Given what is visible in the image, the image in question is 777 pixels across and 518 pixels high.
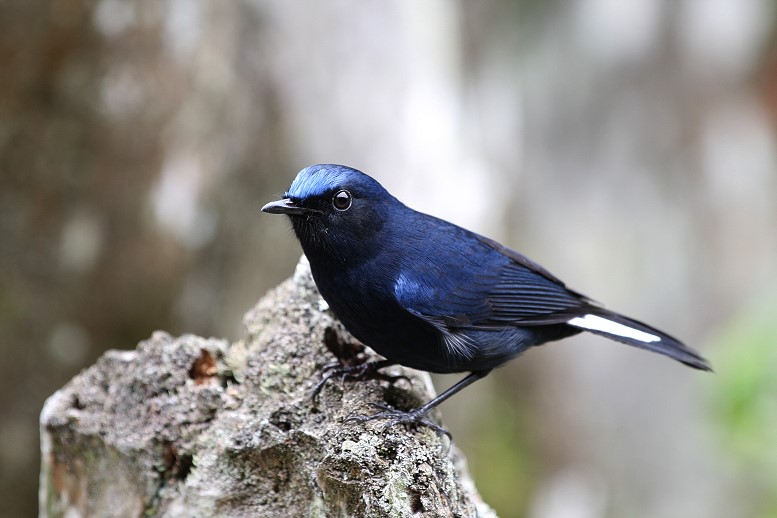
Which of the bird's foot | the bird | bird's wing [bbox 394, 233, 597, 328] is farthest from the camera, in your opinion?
bird's wing [bbox 394, 233, 597, 328]

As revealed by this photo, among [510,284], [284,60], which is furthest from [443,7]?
[510,284]

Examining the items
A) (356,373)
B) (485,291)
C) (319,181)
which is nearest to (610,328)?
(485,291)

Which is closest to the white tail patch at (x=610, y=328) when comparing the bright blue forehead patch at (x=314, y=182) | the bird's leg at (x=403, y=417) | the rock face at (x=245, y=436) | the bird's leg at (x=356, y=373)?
the rock face at (x=245, y=436)

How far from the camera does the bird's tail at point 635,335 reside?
13.5 feet

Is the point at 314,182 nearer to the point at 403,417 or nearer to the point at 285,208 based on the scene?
the point at 285,208

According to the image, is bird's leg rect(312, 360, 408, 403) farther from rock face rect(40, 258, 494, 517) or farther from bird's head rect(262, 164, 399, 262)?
bird's head rect(262, 164, 399, 262)

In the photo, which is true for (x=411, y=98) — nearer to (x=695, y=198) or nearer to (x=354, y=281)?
(x=695, y=198)

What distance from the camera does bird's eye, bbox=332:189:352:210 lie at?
3.63 meters

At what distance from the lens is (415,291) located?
3.68m

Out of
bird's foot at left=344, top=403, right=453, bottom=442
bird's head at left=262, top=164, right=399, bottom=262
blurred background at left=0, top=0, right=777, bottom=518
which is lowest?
bird's foot at left=344, top=403, right=453, bottom=442

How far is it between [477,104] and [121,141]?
175 inches

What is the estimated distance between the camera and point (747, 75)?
9023 millimetres

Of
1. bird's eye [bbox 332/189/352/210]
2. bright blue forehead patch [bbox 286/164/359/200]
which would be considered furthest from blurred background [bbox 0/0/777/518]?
bright blue forehead patch [bbox 286/164/359/200]

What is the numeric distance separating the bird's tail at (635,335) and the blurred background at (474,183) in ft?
2.77
